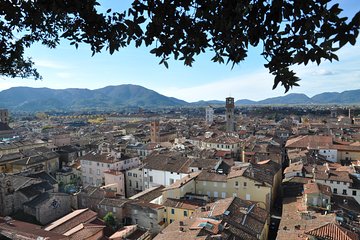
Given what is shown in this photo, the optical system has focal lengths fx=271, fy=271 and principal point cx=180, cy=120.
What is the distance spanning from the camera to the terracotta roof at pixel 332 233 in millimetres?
15836

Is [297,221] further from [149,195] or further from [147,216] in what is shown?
[149,195]

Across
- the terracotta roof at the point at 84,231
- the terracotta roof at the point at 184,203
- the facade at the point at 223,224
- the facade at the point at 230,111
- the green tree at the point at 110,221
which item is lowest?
the green tree at the point at 110,221

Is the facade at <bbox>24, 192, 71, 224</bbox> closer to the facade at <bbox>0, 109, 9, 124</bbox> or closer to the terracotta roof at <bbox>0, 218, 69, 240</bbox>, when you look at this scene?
the terracotta roof at <bbox>0, 218, 69, 240</bbox>

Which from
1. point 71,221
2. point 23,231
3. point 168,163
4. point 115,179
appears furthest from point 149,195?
point 23,231

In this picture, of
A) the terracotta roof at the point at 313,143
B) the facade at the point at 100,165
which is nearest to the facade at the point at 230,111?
the terracotta roof at the point at 313,143

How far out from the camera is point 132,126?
336 ft

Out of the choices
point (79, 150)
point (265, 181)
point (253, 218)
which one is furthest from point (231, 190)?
point (79, 150)

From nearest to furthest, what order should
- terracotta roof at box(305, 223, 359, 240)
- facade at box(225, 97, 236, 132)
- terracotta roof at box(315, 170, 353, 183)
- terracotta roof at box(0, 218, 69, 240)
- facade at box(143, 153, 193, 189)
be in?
terracotta roof at box(305, 223, 359, 240)
terracotta roof at box(0, 218, 69, 240)
terracotta roof at box(315, 170, 353, 183)
facade at box(143, 153, 193, 189)
facade at box(225, 97, 236, 132)

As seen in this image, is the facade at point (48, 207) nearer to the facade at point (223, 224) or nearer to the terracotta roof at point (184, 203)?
the terracotta roof at point (184, 203)

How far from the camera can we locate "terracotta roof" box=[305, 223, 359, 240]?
15.8m

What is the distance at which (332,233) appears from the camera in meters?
16.1

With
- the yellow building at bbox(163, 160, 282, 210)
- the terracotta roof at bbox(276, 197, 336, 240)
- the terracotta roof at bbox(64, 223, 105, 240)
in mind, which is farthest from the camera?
the yellow building at bbox(163, 160, 282, 210)

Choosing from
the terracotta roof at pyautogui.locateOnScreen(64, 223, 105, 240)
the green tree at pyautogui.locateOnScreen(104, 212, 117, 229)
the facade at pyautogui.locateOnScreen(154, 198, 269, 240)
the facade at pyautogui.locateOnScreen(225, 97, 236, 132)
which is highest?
the facade at pyautogui.locateOnScreen(225, 97, 236, 132)

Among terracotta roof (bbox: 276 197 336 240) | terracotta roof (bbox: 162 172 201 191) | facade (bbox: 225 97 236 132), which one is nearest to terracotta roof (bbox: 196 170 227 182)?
terracotta roof (bbox: 162 172 201 191)
